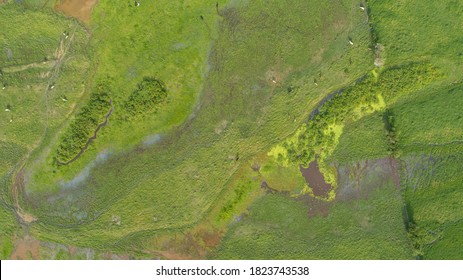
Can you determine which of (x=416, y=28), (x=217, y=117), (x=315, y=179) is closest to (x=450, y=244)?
(x=315, y=179)

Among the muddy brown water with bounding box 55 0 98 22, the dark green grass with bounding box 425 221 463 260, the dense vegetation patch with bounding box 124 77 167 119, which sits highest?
the muddy brown water with bounding box 55 0 98 22

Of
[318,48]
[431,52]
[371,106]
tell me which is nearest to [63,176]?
[318,48]

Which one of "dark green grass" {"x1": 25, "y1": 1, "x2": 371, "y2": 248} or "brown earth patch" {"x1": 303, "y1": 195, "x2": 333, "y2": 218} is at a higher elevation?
"dark green grass" {"x1": 25, "y1": 1, "x2": 371, "y2": 248}

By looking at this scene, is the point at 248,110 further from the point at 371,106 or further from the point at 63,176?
the point at 63,176

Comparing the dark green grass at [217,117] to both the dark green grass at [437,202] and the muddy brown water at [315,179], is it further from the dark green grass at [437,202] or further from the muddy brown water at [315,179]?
the dark green grass at [437,202]

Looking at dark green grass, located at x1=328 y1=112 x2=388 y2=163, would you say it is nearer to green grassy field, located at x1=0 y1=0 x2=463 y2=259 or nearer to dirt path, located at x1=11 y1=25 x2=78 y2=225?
green grassy field, located at x1=0 y1=0 x2=463 y2=259

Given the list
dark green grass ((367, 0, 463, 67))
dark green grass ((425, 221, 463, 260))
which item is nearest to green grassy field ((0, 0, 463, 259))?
dark green grass ((367, 0, 463, 67))

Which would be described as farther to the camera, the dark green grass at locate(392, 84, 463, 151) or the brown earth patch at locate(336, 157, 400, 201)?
the brown earth patch at locate(336, 157, 400, 201)
